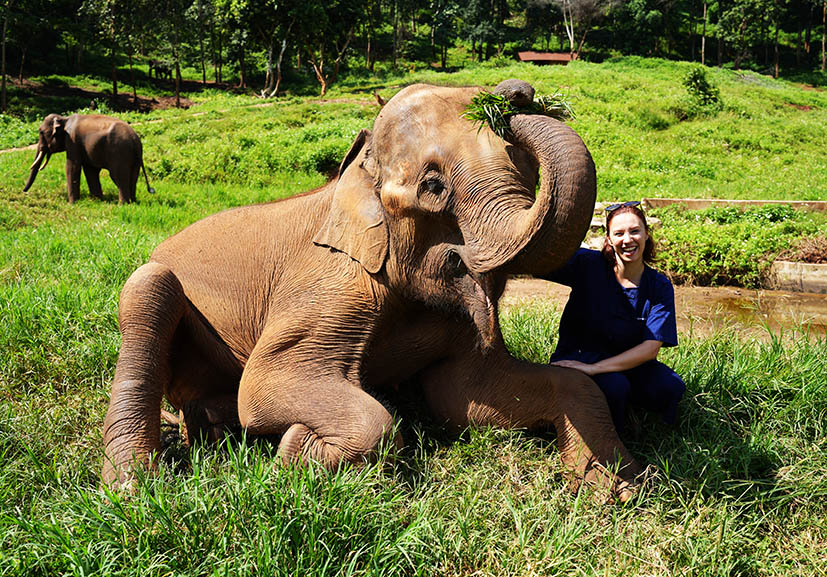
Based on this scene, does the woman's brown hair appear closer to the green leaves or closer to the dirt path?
the green leaves

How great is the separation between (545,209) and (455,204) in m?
0.40

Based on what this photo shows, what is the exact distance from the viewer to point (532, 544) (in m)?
2.32

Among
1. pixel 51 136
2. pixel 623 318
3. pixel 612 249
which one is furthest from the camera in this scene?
pixel 51 136

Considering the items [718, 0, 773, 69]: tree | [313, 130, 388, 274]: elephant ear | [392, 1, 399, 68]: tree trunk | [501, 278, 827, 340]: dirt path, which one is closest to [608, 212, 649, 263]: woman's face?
[313, 130, 388, 274]: elephant ear

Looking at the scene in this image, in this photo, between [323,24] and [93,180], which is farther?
[323,24]

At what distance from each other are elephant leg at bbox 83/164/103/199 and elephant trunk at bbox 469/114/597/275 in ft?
36.0

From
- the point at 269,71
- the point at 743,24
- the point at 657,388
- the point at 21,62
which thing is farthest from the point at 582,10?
the point at 657,388

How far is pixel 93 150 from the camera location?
37.2ft

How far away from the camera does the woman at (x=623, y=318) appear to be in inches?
112

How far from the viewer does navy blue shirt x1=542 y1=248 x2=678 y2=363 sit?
289cm

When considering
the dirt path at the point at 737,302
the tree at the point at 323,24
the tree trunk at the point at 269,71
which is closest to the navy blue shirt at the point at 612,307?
the dirt path at the point at 737,302

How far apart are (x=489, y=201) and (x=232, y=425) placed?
1.56 meters

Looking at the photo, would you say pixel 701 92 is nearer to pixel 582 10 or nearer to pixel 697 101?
pixel 697 101

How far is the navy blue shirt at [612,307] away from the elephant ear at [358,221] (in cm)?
86
